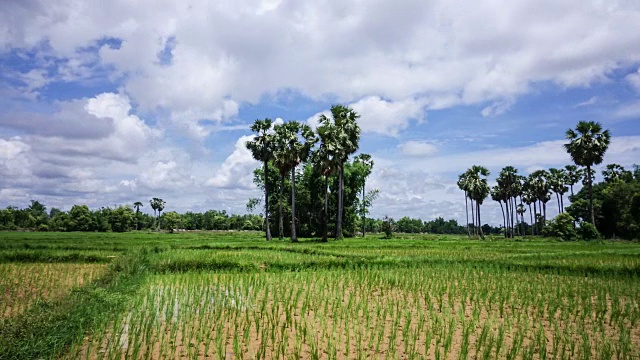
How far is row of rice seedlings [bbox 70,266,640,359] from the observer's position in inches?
272

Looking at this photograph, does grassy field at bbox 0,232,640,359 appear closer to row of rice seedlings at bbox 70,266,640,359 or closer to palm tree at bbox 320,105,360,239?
row of rice seedlings at bbox 70,266,640,359

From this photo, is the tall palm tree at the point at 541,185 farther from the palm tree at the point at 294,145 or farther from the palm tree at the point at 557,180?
the palm tree at the point at 294,145

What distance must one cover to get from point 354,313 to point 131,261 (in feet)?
37.9

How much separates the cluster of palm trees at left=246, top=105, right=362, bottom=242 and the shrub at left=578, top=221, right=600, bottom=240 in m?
29.8

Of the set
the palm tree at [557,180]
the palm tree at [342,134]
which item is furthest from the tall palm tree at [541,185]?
the palm tree at [342,134]

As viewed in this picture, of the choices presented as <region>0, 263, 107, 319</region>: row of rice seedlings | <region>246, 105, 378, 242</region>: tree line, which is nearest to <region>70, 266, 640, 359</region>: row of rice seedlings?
<region>0, 263, 107, 319</region>: row of rice seedlings

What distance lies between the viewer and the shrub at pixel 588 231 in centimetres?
4794

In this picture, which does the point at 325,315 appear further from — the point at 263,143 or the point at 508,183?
the point at 508,183

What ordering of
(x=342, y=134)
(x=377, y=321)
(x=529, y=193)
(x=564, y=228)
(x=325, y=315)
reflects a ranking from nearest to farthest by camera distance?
(x=377, y=321) < (x=325, y=315) < (x=342, y=134) < (x=564, y=228) < (x=529, y=193)

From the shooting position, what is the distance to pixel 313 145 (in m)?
47.2

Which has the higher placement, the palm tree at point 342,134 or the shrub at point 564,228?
the palm tree at point 342,134

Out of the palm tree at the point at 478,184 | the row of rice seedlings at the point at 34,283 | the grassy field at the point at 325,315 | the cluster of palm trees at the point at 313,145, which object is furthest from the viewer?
the palm tree at the point at 478,184

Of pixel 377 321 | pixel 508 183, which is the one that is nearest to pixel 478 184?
pixel 508 183

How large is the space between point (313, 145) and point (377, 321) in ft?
128
